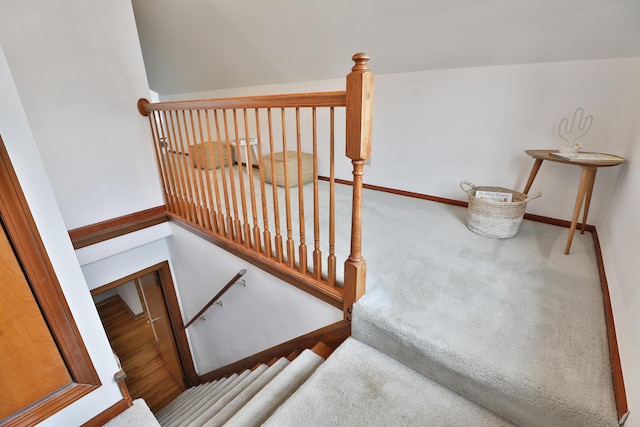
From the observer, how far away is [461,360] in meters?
1.15

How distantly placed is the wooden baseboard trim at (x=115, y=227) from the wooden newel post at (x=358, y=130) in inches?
88.2

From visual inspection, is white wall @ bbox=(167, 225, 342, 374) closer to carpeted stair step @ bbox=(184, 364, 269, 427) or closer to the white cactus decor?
carpeted stair step @ bbox=(184, 364, 269, 427)

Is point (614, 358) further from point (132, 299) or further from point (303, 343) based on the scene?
point (132, 299)

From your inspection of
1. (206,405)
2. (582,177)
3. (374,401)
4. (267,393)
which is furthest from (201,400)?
(582,177)

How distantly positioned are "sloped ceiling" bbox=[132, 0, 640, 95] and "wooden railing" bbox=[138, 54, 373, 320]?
0.66m

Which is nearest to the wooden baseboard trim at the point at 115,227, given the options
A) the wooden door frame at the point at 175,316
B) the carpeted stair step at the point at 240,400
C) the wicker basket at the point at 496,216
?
the wooden door frame at the point at 175,316

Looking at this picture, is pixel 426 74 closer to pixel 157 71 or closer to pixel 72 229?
pixel 72 229

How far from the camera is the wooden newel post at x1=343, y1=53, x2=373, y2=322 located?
43.3 inches

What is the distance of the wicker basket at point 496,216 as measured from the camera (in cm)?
195

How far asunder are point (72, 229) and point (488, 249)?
3.13m

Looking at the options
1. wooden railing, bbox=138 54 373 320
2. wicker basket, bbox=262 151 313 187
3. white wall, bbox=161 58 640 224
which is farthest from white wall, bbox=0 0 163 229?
white wall, bbox=161 58 640 224

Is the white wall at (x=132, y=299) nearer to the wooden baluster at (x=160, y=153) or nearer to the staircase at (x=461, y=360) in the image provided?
the wooden baluster at (x=160, y=153)

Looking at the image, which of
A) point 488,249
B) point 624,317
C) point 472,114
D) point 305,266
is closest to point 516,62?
point 472,114

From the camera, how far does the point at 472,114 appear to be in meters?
2.39
